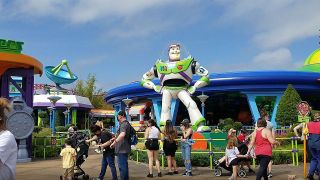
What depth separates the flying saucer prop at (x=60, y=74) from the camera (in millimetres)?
49719

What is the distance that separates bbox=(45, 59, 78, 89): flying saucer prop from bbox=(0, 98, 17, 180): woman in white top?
47.3 m

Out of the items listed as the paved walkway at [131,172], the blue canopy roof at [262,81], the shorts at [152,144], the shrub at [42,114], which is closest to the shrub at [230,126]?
Result: the blue canopy roof at [262,81]

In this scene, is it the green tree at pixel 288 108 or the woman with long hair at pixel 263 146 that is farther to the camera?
the green tree at pixel 288 108

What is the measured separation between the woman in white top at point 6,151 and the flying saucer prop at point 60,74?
4731 centimetres

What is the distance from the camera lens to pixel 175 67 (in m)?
18.0

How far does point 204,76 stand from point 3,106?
1558 cm

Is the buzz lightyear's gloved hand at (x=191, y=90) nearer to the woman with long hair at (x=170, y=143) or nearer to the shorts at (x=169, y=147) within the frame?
the woman with long hair at (x=170, y=143)

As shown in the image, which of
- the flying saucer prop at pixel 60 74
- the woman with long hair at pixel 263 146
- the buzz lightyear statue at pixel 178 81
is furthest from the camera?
the flying saucer prop at pixel 60 74

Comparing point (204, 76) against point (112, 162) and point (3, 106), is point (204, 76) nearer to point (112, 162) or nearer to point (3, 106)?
point (112, 162)

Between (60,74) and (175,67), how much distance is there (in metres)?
35.2

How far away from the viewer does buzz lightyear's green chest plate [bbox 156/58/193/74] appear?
18031mm

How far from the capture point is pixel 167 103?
1817 cm

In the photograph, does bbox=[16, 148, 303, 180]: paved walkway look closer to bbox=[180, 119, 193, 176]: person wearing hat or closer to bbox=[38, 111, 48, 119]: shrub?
bbox=[180, 119, 193, 176]: person wearing hat

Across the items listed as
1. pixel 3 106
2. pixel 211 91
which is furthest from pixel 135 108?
pixel 3 106
